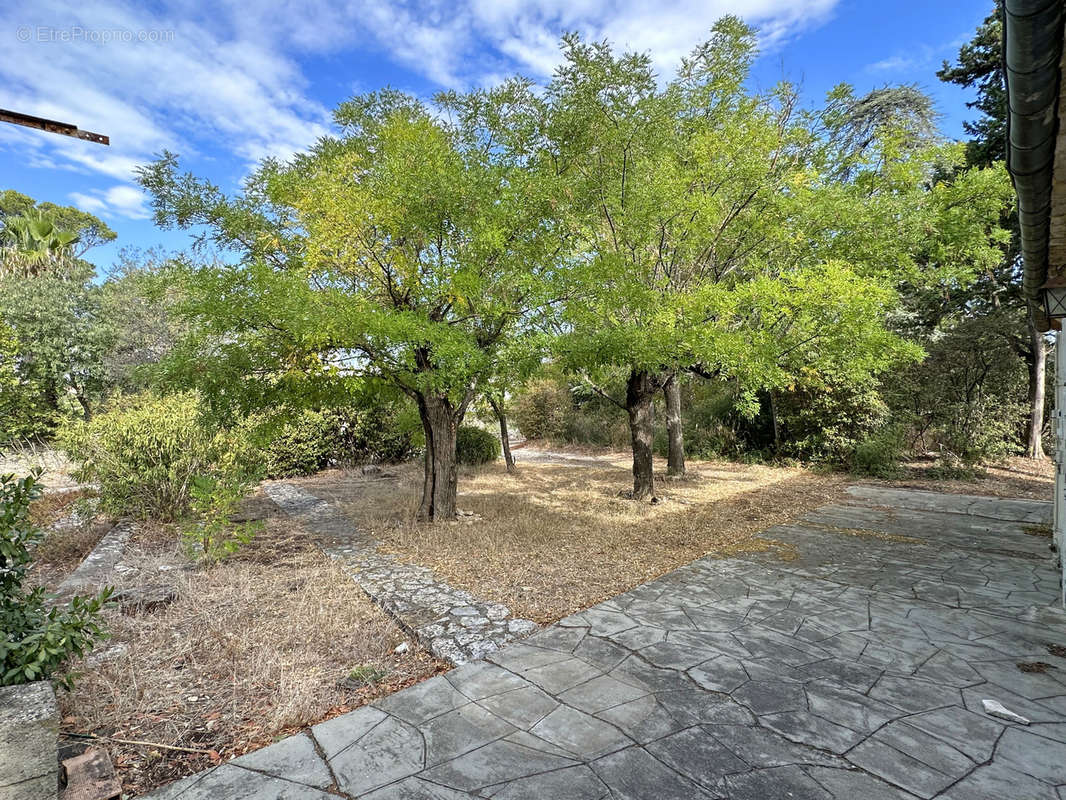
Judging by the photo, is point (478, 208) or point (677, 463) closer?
point (478, 208)

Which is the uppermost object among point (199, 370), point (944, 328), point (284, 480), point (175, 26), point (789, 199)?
point (175, 26)

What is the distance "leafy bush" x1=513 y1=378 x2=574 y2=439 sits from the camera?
17391mm

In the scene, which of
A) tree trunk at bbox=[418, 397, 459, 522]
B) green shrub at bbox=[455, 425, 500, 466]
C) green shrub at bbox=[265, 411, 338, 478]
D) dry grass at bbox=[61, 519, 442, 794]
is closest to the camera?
dry grass at bbox=[61, 519, 442, 794]

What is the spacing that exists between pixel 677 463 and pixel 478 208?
707cm

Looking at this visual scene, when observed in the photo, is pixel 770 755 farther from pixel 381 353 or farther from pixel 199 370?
pixel 199 370

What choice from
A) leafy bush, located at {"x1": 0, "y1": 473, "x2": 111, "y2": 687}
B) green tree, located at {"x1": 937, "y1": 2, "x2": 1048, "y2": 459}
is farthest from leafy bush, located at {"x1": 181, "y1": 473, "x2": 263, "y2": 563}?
green tree, located at {"x1": 937, "y1": 2, "x2": 1048, "y2": 459}

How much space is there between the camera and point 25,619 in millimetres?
2541

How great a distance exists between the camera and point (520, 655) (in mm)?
3205

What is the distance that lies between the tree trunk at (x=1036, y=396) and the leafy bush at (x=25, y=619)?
14108 mm

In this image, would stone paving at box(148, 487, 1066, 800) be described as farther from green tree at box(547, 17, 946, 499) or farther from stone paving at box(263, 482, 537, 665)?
green tree at box(547, 17, 946, 499)

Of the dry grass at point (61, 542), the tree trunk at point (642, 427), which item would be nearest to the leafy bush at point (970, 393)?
the tree trunk at point (642, 427)

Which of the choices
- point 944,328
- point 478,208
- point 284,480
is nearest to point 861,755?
point 478,208

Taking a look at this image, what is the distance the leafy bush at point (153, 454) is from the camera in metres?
6.27

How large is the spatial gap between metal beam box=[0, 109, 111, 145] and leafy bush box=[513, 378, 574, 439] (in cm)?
1436
